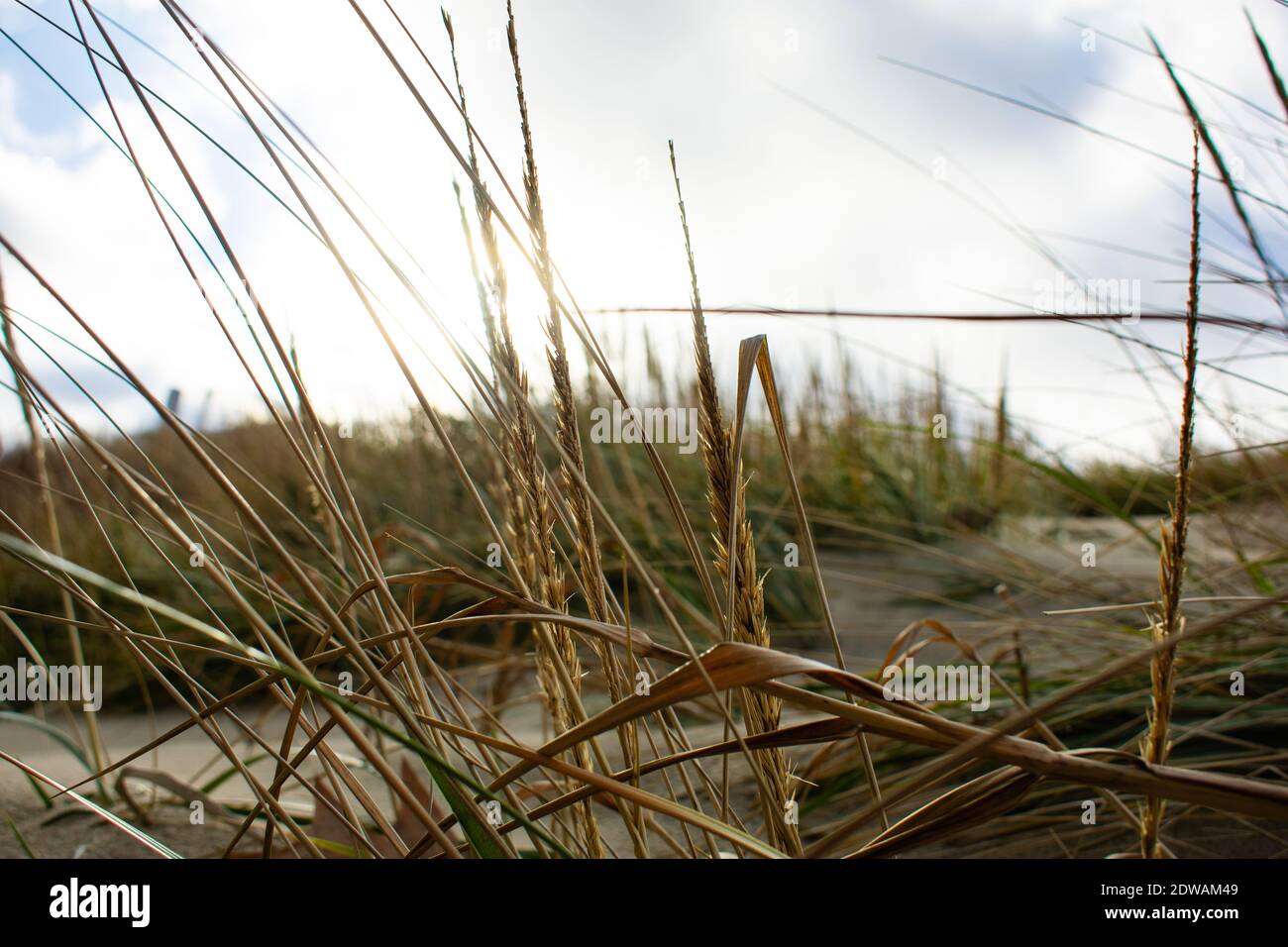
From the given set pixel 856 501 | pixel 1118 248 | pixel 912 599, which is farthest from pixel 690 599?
pixel 1118 248

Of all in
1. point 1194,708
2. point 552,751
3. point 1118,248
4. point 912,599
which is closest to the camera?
point 552,751

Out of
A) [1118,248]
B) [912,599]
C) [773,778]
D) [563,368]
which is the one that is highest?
[1118,248]

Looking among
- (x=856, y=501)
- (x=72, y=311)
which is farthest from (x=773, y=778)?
(x=856, y=501)

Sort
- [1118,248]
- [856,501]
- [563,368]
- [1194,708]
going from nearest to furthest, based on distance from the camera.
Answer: [563,368], [1118,248], [1194,708], [856,501]

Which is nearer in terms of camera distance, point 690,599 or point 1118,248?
point 1118,248

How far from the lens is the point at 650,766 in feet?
2.11

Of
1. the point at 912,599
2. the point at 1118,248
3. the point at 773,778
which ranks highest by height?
the point at 1118,248

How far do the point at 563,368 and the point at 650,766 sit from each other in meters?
0.32

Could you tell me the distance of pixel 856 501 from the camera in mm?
4195

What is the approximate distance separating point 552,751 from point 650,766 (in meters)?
0.07
